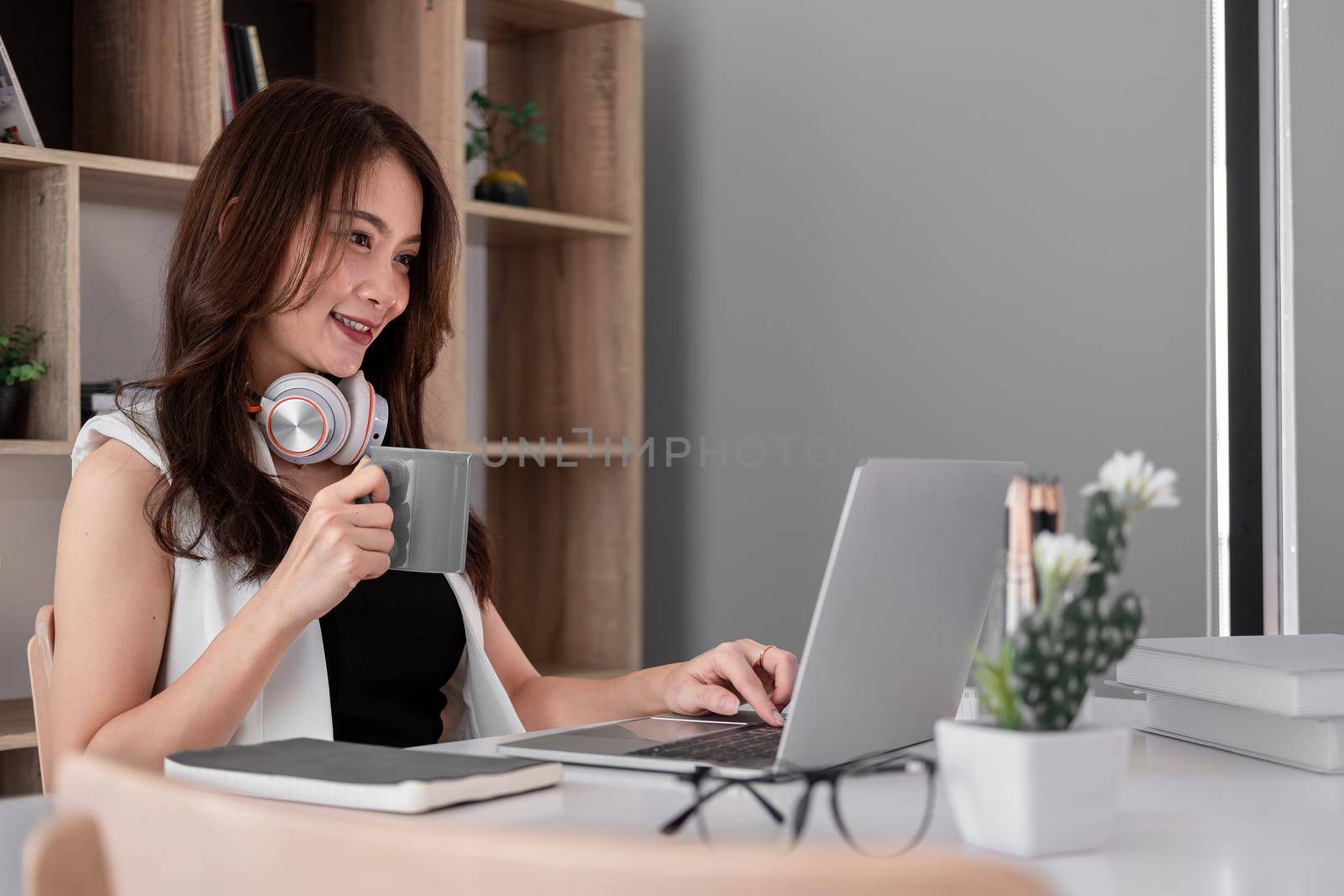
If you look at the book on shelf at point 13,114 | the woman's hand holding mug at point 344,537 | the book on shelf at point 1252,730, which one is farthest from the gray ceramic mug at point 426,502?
the book on shelf at point 13,114

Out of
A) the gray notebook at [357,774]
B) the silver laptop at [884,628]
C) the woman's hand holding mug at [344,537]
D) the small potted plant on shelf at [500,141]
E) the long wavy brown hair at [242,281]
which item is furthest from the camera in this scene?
the small potted plant on shelf at [500,141]

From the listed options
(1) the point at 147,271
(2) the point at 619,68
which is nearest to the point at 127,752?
(1) the point at 147,271

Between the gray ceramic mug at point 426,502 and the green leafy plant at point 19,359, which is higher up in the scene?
the green leafy plant at point 19,359

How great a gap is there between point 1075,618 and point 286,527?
3.18ft

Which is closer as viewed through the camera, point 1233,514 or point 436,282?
point 436,282

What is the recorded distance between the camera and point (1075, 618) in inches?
28.9

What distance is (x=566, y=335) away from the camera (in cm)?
314

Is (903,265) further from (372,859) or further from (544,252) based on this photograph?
(372,859)

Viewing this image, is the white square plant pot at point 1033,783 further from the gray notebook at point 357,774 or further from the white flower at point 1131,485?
the gray notebook at point 357,774

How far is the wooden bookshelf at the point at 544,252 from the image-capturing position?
2.68 m

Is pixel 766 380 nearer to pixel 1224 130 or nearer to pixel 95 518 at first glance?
pixel 1224 130

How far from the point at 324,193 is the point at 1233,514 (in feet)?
5.94

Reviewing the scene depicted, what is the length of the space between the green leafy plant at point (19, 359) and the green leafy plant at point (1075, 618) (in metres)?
1.84

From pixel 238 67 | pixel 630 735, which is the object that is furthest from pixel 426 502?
pixel 238 67
